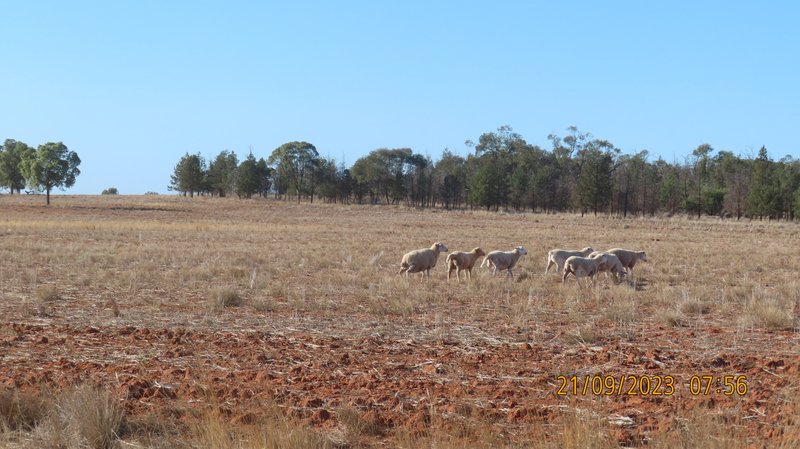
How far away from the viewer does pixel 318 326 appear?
12914 millimetres

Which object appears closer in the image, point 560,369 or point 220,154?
point 560,369

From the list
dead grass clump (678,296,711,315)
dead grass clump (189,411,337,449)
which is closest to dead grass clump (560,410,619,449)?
dead grass clump (189,411,337,449)

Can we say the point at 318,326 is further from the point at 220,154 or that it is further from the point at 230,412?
the point at 220,154

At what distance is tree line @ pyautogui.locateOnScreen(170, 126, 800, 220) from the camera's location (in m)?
89.2

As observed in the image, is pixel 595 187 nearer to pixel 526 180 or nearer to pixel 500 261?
pixel 526 180

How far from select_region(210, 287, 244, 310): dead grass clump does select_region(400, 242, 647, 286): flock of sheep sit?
21.8 ft

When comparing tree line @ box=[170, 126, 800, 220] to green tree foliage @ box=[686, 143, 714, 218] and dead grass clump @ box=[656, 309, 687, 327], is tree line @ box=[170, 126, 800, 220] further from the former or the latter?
dead grass clump @ box=[656, 309, 687, 327]

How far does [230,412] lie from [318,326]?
5.21 m

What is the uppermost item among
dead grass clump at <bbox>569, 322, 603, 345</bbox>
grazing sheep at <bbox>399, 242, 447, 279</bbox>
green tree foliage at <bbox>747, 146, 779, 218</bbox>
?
green tree foliage at <bbox>747, 146, 779, 218</bbox>

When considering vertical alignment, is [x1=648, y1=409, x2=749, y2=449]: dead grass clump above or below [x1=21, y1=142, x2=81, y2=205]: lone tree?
below

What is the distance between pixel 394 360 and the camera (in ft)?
33.3

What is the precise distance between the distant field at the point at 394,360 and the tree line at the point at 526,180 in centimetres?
7251

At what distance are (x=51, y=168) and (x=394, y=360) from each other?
9446cm

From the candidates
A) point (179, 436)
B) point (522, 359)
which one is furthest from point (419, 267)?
point (179, 436)
